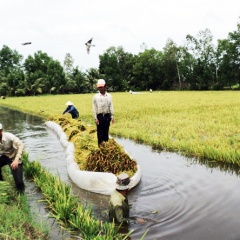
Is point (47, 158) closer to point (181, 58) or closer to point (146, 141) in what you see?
point (146, 141)

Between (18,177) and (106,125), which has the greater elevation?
(106,125)

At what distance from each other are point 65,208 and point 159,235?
125 cm

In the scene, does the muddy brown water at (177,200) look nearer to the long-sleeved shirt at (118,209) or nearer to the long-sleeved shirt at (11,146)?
the long-sleeved shirt at (118,209)

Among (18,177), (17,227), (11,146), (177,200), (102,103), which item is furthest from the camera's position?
(102,103)

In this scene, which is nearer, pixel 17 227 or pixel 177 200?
pixel 17 227

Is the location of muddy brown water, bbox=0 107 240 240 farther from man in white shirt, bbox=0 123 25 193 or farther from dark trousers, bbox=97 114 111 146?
dark trousers, bbox=97 114 111 146

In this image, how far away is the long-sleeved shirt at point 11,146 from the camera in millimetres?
5078

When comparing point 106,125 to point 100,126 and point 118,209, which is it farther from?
point 118,209

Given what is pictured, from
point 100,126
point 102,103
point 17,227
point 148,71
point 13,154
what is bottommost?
point 17,227

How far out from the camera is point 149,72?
53.4m

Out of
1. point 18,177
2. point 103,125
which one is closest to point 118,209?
point 18,177

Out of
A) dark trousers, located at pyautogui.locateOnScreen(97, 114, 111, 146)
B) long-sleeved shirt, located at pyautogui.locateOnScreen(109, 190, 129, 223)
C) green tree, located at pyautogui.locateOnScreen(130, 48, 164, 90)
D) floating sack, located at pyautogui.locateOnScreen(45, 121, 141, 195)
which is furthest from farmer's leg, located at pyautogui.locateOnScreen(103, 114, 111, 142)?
green tree, located at pyautogui.locateOnScreen(130, 48, 164, 90)

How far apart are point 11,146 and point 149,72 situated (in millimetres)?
49472

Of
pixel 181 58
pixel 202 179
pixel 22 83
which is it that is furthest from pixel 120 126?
pixel 181 58
